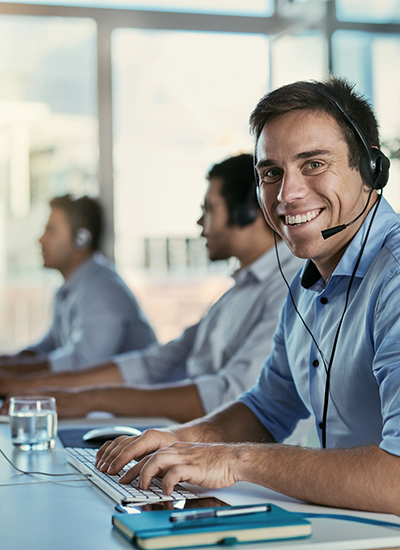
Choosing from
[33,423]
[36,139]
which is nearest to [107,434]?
[33,423]

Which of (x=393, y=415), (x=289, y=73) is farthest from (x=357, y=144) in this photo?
(x=289, y=73)

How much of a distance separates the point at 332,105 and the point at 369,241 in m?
0.25

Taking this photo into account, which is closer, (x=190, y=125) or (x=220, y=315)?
(x=220, y=315)

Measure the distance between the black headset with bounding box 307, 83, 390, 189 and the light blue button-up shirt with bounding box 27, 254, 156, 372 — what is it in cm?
198

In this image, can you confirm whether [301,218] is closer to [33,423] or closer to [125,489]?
[125,489]

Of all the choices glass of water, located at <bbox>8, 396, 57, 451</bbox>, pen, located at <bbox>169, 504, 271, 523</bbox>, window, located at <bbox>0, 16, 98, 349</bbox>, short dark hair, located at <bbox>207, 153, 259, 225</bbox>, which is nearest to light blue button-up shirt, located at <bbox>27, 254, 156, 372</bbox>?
window, located at <bbox>0, 16, 98, 349</bbox>

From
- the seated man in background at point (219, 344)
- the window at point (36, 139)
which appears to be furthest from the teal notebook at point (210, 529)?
the window at point (36, 139)

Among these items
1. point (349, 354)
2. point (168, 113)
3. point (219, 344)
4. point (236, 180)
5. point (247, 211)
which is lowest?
point (219, 344)

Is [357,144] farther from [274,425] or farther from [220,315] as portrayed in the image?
[220,315]

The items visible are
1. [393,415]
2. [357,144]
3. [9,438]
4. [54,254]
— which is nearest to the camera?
[393,415]

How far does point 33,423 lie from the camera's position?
5.26ft

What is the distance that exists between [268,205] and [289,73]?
282 centimetres

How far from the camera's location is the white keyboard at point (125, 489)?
1.08m

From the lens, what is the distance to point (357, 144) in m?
1.38
